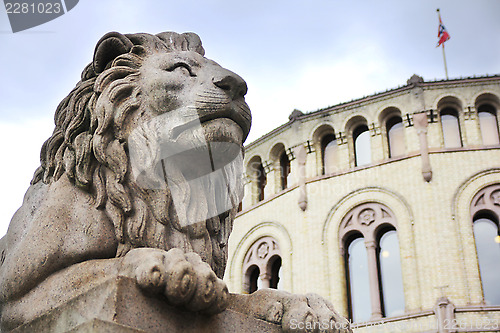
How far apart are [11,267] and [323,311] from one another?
122cm

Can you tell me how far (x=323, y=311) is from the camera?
255 cm

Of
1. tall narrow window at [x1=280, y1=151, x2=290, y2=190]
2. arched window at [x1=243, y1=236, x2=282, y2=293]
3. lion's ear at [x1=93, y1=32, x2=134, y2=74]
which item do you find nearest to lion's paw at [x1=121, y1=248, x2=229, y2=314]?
lion's ear at [x1=93, y1=32, x2=134, y2=74]

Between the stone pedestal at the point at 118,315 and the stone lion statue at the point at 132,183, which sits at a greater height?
the stone lion statue at the point at 132,183

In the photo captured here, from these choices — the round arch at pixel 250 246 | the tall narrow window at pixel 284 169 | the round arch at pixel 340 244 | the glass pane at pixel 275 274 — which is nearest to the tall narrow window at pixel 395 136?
the round arch at pixel 340 244

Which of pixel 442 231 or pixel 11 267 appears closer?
pixel 11 267

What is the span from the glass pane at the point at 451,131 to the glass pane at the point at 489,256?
109 inches

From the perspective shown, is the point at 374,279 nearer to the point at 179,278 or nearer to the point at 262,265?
the point at 262,265

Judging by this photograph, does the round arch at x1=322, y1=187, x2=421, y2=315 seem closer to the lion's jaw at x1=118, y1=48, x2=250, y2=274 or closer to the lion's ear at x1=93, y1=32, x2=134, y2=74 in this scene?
the lion's jaw at x1=118, y1=48, x2=250, y2=274

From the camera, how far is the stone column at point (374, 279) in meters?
21.0

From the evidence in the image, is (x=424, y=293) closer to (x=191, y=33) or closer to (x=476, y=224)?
(x=476, y=224)

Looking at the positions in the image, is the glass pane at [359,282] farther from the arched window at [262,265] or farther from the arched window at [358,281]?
the arched window at [262,265]

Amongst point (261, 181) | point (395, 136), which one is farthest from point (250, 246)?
point (395, 136)

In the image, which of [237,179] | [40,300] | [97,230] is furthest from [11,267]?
[237,179]

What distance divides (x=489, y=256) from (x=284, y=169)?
326 inches
